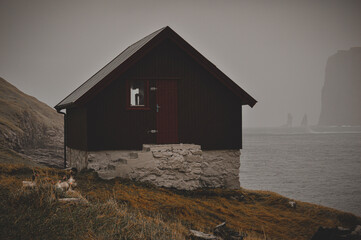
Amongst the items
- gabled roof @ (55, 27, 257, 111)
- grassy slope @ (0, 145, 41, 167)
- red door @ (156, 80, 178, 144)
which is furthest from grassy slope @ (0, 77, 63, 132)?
red door @ (156, 80, 178, 144)

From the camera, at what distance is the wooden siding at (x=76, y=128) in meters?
16.9

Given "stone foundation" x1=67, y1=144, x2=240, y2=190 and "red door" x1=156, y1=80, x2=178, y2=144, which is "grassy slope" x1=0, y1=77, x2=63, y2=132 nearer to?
"stone foundation" x1=67, y1=144, x2=240, y2=190

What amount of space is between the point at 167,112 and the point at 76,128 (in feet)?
16.1

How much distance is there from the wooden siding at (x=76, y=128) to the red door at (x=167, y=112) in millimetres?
3247

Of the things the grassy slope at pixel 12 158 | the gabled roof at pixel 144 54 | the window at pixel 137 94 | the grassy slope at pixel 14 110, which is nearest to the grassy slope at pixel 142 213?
the gabled roof at pixel 144 54

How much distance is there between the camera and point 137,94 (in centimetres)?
1756

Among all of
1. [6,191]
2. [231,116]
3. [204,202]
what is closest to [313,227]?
[204,202]

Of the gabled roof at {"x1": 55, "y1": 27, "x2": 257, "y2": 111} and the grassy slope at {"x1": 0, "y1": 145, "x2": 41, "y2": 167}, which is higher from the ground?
the gabled roof at {"x1": 55, "y1": 27, "x2": 257, "y2": 111}

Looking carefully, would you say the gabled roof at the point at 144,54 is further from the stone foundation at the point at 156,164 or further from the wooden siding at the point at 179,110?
the stone foundation at the point at 156,164

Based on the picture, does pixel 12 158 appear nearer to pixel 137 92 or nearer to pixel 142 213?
pixel 137 92

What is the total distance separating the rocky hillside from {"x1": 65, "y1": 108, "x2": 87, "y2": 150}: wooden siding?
10216 millimetres

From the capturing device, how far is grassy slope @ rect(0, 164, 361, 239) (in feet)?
25.6

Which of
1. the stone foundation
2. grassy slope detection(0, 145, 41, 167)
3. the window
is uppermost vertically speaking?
the window

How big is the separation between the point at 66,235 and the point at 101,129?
9184 mm
